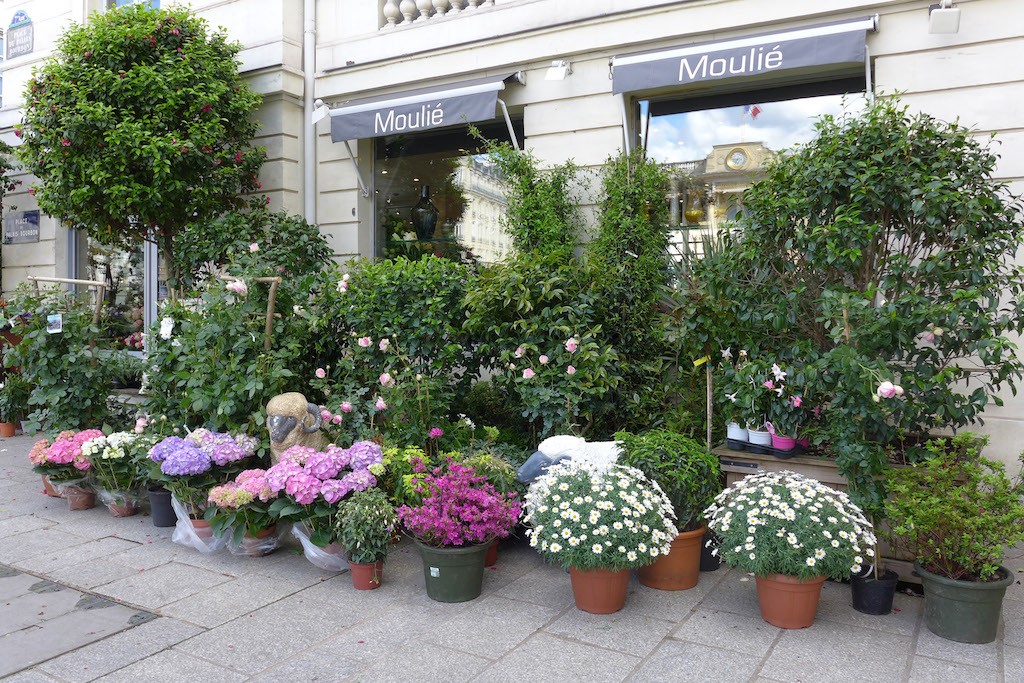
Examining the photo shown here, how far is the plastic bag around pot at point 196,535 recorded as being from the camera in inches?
215

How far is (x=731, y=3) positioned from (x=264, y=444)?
540 cm

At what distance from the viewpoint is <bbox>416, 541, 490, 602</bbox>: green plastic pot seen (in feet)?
14.9

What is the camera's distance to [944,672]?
371 centimetres

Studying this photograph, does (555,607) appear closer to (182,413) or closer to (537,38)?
(182,413)

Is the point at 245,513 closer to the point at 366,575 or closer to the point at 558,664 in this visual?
the point at 366,575

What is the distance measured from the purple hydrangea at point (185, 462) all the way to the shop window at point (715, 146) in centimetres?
436

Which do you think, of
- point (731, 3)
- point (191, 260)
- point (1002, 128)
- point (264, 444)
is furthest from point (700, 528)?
point (191, 260)

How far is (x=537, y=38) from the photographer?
311 inches

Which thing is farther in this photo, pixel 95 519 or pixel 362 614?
pixel 95 519

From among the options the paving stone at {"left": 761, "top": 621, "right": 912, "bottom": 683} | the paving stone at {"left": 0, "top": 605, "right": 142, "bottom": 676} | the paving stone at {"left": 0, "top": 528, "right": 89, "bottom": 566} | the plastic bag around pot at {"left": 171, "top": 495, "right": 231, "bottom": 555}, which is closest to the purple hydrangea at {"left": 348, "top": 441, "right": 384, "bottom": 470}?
the plastic bag around pot at {"left": 171, "top": 495, "right": 231, "bottom": 555}

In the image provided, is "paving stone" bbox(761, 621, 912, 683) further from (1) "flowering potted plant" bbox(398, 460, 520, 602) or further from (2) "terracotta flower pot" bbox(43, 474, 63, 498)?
(2) "terracotta flower pot" bbox(43, 474, 63, 498)

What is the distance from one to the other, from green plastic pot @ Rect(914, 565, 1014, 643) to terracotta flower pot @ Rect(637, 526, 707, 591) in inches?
50.4

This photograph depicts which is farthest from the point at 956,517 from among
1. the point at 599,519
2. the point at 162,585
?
the point at 162,585

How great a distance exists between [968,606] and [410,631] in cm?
286
